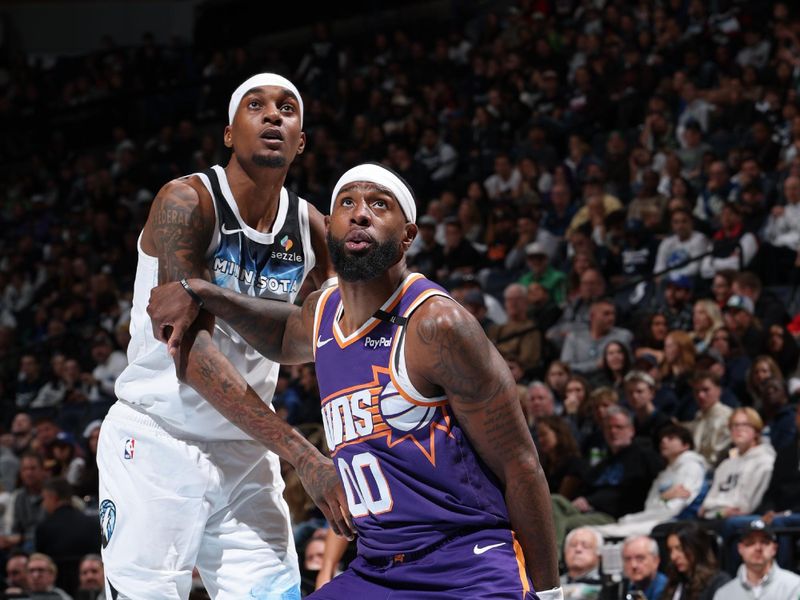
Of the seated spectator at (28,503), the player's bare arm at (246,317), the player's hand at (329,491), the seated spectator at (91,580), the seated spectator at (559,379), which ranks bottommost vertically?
the seated spectator at (91,580)

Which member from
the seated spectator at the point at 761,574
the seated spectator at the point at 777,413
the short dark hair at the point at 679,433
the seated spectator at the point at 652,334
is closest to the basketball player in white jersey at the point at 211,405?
the seated spectator at the point at 761,574

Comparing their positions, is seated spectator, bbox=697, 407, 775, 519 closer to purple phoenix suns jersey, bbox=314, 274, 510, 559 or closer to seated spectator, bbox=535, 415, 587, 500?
seated spectator, bbox=535, 415, 587, 500

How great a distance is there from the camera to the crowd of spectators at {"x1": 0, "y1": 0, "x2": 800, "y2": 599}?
28.1 ft

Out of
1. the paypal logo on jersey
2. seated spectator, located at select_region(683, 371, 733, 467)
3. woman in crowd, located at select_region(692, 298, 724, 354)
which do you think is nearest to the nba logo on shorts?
the paypal logo on jersey

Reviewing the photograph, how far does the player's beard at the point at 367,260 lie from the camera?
3713 millimetres

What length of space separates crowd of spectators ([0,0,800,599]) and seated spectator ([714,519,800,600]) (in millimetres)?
301

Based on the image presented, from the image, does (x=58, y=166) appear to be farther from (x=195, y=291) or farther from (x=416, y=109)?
(x=195, y=291)

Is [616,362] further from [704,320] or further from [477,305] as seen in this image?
[477,305]

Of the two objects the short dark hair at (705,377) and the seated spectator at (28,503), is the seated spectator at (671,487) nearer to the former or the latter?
the short dark hair at (705,377)

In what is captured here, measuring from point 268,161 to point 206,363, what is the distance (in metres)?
0.75

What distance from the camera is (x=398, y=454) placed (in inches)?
144

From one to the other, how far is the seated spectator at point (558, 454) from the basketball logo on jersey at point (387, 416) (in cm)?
522

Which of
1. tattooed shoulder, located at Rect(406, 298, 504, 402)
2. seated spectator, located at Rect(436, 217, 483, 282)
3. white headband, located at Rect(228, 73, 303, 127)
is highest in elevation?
white headband, located at Rect(228, 73, 303, 127)

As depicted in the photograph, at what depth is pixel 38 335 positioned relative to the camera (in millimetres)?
15164
